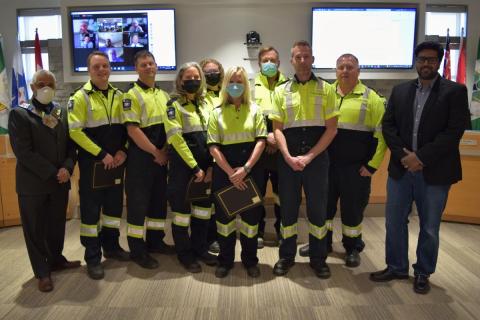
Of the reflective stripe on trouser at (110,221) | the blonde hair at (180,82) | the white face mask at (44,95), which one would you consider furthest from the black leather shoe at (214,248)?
the white face mask at (44,95)

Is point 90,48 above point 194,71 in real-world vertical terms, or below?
above

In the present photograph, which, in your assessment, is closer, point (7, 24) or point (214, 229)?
point (214, 229)

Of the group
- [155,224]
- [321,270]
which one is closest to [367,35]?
[321,270]

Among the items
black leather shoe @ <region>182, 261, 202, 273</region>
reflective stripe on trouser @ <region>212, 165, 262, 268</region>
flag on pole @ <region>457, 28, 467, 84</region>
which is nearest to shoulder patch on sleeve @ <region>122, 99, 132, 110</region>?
reflective stripe on trouser @ <region>212, 165, 262, 268</region>

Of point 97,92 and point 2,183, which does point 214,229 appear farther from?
point 2,183

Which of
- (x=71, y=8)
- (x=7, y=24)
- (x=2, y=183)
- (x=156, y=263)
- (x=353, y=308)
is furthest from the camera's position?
(x=7, y=24)

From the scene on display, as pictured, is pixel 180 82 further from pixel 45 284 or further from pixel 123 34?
pixel 123 34

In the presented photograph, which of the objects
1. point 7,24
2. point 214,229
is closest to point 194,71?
point 214,229

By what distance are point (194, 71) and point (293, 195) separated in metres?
1.21

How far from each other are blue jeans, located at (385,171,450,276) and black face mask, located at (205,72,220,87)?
5.27 ft

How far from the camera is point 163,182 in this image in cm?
335

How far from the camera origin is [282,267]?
3145 millimetres

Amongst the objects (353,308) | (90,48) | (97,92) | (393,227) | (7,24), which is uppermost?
(7,24)

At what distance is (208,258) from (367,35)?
12.1ft
